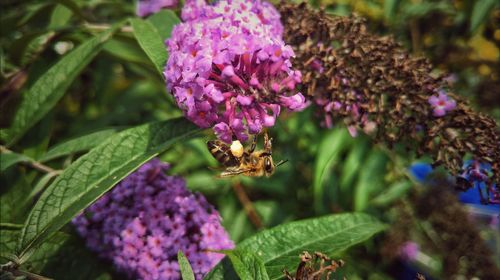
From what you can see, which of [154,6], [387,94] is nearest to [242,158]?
[387,94]

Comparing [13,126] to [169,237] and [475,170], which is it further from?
[475,170]

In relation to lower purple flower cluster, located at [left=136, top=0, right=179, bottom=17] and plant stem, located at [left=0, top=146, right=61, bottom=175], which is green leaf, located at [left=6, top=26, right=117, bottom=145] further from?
lower purple flower cluster, located at [left=136, top=0, right=179, bottom=17]

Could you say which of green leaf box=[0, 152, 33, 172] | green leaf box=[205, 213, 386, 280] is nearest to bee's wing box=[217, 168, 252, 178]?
green leaf box=[205, 213, 386, 280]

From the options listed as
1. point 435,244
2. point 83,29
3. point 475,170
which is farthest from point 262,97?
point 435,244

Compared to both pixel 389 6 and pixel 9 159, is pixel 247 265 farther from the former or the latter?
pixel 389 6

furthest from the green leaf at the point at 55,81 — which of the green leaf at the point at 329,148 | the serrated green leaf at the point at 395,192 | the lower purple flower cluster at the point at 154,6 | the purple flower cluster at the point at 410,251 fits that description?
the purple flower cluster at the point at 410,251
